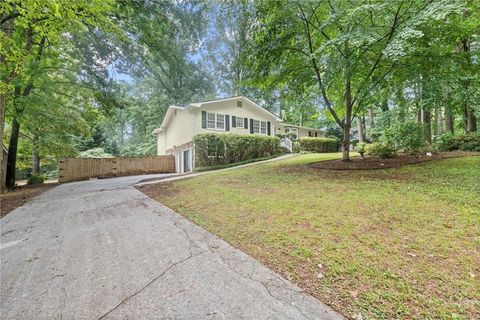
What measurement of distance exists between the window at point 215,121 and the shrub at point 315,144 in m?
7.77

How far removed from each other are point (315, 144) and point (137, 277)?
20648 mm

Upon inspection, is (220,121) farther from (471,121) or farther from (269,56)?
(471,121)

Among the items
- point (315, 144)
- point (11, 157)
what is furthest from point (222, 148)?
point (11, 157)

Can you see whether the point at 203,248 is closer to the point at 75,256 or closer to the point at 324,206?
the point at 75,256

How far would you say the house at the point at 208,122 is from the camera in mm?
16078

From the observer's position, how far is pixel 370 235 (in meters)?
3.22

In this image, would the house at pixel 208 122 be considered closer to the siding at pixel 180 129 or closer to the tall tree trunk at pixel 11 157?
the siding at pixel 180 129

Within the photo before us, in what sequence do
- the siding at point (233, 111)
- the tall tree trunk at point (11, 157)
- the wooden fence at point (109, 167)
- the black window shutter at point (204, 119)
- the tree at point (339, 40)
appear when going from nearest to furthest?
1. the tree at point (339, 40)
2. the tall tree trunk at point (11, 157)
3. the wooden fence at point (109, 167)
4. the siding at point (233, 111)
5. the black window shutter at point (204, 119)

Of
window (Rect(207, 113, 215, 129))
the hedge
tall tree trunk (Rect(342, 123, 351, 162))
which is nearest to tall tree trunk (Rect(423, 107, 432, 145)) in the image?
tall tree trunk (Rect(342, 123, 351, 162))

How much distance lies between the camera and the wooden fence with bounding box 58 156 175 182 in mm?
13758

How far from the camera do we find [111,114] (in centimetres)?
1230

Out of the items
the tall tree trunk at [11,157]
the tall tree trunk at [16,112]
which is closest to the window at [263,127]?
the tall tree trunk at [16,112]

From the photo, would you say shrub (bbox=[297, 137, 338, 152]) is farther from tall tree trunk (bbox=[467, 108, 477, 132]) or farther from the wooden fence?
the wooden fence

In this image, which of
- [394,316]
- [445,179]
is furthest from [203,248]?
[445,179]
